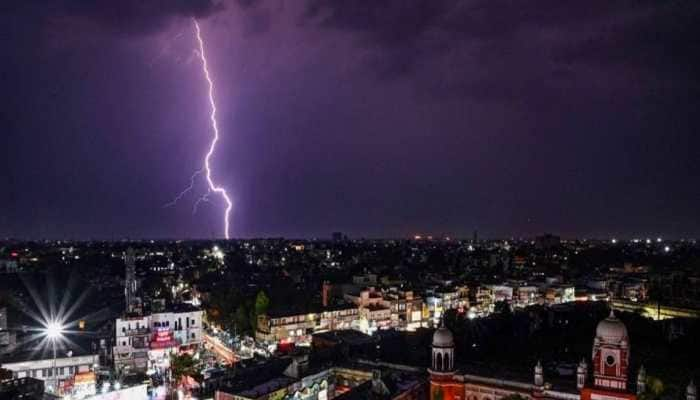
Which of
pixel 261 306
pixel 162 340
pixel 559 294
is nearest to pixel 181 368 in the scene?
pixel 162 340

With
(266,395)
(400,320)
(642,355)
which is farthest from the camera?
(400,320)

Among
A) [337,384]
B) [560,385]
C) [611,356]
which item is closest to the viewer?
[611,356]

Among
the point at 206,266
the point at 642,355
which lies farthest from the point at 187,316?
the point at 206,266

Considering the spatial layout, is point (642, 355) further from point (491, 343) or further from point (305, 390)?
point (305, 390)

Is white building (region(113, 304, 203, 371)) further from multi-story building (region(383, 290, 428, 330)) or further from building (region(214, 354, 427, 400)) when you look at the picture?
multi-story building (region(383, 290, 428, 330))

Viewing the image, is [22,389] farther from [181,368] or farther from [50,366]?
[181,368]

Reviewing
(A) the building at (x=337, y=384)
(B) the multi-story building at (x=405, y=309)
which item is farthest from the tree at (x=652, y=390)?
(B) the multi-story building at (x=405, y=309)

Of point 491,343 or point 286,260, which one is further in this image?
point 286,260
